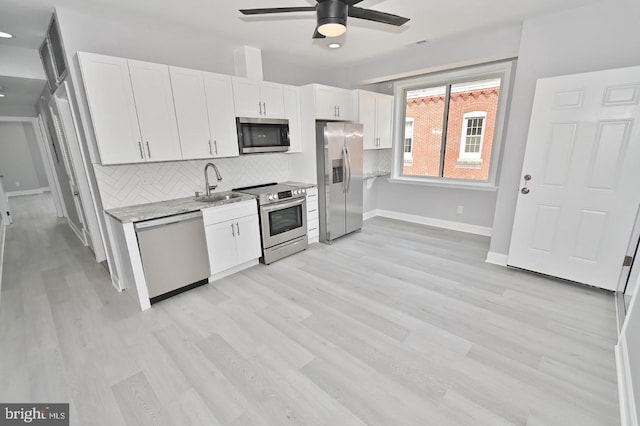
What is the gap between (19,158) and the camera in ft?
27.7

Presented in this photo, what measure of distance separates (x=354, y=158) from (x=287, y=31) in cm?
189

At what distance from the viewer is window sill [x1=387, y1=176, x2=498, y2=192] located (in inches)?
163

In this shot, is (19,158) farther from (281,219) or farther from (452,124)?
(452,124)

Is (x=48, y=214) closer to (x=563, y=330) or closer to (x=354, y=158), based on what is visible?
(x=354, y=158)

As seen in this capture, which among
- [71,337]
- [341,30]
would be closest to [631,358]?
[341,30]

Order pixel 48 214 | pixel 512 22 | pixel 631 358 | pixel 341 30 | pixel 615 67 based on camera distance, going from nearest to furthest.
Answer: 1. pixel 631 358
2. pixel 341 30
3. pixel 615 67
4. pixel 512 22
5. pixel 48 214

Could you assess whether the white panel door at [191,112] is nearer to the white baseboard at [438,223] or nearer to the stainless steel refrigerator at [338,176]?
the stainless steel refrigerator at [338,176]

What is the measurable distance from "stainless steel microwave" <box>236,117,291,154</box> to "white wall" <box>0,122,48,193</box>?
954cm

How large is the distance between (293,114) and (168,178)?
1.87 m

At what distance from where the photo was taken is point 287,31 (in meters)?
3.05

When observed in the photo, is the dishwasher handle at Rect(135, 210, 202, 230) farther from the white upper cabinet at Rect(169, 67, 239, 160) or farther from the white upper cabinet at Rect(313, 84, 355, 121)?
the white upper cabinet at Rect(313, 84, 355, 121)

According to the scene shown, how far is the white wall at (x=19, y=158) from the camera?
818cm
